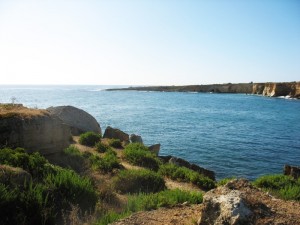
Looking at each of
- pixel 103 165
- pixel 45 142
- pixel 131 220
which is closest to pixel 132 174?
pixel 103 165

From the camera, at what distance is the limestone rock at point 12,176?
8.16m

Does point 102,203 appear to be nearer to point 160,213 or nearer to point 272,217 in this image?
point 160,213

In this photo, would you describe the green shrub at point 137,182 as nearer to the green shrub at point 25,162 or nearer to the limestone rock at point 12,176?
the green shrub at point 25,162

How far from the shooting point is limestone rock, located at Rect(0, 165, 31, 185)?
816 centimetres

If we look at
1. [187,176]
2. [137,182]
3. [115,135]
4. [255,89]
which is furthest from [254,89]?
[137,182]

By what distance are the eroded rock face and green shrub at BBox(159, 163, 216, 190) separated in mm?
5352

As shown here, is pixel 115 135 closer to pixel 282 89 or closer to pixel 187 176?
pixel 187 176

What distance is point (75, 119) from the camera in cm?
2458

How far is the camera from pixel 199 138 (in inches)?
1307

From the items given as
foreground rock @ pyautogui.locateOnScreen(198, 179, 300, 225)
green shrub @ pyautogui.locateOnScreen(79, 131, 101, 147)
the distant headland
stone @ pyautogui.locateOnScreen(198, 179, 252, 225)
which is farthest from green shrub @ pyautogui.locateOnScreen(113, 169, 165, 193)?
the distant headland

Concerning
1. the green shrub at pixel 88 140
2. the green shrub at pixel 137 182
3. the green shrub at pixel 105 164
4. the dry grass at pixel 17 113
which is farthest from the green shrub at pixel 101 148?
the green shrub at pixel 137 182

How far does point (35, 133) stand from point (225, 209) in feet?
33.6

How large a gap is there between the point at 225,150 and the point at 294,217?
71.9 feet

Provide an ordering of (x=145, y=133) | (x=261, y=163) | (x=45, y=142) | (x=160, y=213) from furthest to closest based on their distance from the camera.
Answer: (x=145, y=133) → (x=261, y=163) → (x=45, y=142) → (x=160, y=213)
